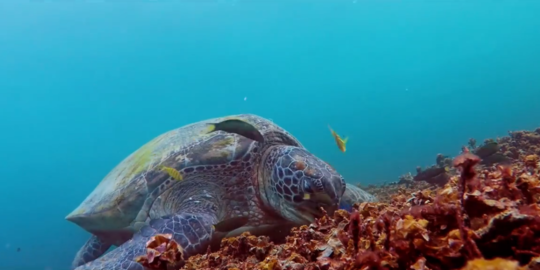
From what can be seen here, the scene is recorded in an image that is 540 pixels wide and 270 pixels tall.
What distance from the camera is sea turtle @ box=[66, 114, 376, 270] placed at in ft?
11.6

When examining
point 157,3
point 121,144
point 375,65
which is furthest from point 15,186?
point 375,65

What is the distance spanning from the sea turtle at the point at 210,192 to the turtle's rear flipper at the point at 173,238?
11 millimetres

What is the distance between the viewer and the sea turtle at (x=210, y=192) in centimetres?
353

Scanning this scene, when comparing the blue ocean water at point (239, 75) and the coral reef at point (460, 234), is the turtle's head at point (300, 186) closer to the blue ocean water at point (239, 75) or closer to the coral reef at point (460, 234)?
the coral reef at point (460, 234)

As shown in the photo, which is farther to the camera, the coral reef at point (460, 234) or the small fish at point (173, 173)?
the small fish at point (173, 173)

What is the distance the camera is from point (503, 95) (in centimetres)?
10750

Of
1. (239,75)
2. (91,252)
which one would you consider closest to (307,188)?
(91,252)

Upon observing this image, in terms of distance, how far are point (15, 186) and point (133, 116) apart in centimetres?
3838

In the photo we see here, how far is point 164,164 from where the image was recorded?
4.58 m

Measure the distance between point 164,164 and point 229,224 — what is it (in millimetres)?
1569

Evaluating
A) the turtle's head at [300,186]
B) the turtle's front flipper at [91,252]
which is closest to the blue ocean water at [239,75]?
the turtle's front flipper at [91,252]

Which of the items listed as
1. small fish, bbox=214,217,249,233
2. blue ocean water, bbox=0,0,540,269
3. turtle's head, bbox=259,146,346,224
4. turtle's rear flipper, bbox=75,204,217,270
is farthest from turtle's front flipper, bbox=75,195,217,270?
blue ocean water, bbox=0,0,540,269

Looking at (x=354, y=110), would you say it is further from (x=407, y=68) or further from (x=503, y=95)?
(x=503, y=95)

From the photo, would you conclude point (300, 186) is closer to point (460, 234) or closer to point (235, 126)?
point (235, 126)
